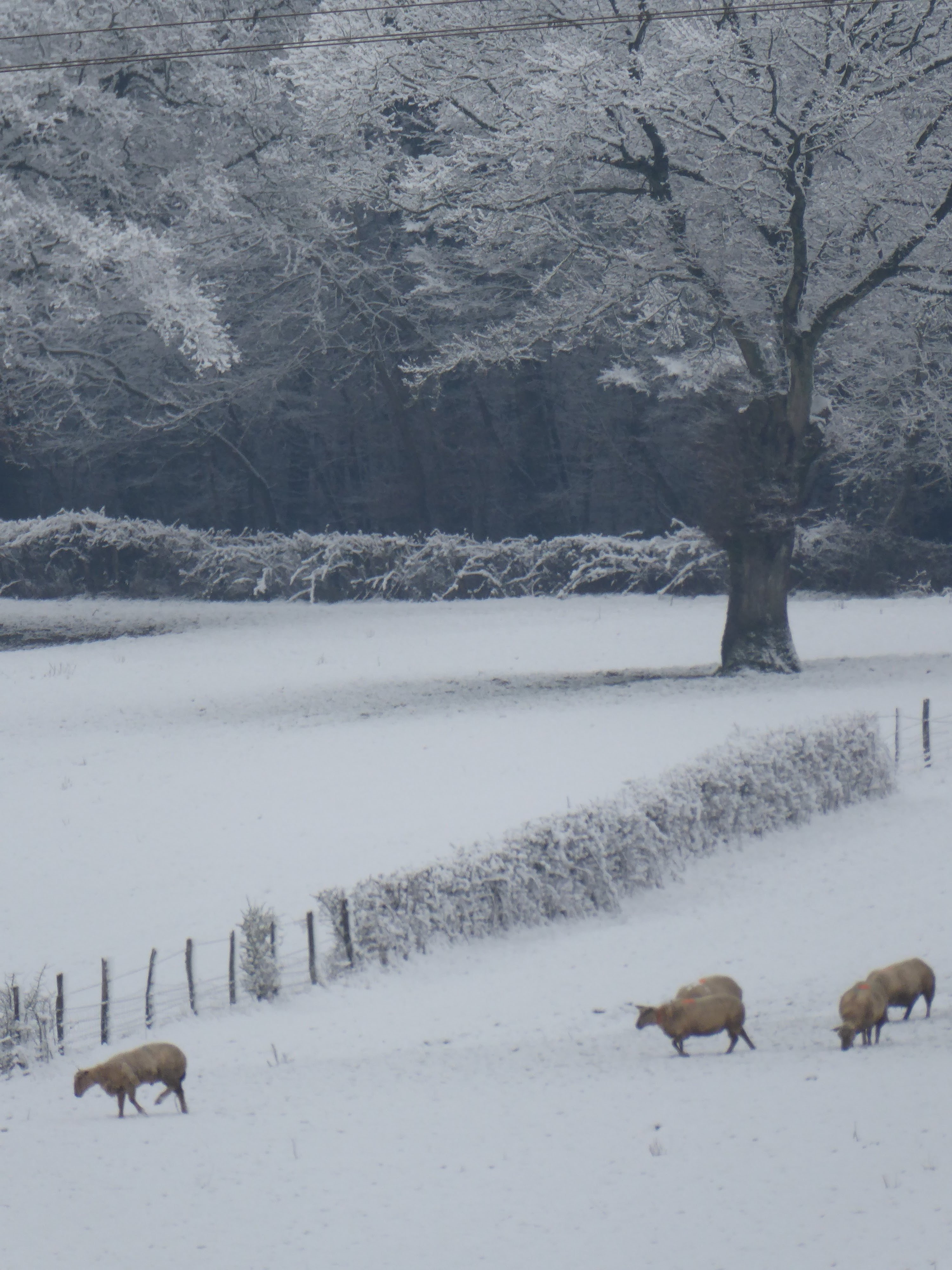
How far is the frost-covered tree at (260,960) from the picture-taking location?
1099 cm

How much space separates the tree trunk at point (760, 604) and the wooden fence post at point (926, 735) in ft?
15.8

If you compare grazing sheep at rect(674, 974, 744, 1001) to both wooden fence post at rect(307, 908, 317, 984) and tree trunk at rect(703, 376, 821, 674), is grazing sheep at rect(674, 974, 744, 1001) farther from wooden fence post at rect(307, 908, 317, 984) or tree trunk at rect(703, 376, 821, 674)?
tree trunk at rect(703, 376, 821, 674)

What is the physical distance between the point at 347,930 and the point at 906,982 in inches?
175

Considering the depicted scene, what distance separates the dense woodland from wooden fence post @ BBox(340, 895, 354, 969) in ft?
39.1

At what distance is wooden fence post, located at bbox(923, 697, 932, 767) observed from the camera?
56.3 ft

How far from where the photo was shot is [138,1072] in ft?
27.5

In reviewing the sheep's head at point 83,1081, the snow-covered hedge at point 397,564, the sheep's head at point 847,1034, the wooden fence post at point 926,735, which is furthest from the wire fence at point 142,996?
the snow-covered hedge at point 397,564

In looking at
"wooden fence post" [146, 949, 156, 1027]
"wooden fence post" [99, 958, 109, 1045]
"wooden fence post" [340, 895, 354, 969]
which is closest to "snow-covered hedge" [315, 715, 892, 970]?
"wooden fence post" [340, 895, 354, 969]

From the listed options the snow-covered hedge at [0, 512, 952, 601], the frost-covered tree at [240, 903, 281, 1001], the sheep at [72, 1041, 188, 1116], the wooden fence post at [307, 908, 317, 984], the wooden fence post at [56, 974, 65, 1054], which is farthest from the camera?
the snow-covered hedge at [0, 512, 952, 601]

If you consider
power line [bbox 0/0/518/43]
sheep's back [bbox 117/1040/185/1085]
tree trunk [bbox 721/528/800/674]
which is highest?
power line [bbox 0/0/518/43]

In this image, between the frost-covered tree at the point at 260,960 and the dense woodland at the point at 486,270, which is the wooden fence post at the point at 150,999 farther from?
the dense woodland at the point at 486,270

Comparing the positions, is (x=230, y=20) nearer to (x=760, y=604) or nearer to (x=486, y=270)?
(x=486, y=270)

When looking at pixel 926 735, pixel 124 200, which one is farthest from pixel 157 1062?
pixel 124 200

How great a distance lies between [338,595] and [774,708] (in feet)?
59.7
